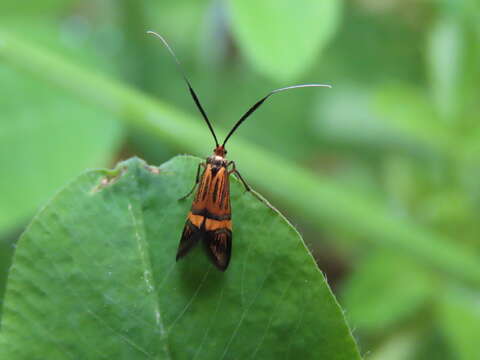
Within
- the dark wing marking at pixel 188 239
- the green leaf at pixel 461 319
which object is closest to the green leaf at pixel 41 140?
the dark wing marking at pixel 188 239

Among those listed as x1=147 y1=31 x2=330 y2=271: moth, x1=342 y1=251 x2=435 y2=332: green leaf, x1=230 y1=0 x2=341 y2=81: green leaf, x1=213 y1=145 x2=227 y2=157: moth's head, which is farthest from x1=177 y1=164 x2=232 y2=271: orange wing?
x1=342 y1=251 x2=435 y2=332: green leaf

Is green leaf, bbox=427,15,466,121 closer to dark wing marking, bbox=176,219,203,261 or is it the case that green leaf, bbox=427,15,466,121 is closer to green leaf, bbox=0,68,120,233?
green leaf, bbox=0,68,120,233

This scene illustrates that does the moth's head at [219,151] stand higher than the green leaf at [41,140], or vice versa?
the moth's head at [219,151]

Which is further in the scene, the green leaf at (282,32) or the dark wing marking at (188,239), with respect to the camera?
the green leaf at (282,32)

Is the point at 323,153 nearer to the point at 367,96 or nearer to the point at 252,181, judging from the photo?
the point at 367,96

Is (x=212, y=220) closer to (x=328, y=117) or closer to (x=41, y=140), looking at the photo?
(x=41, y=140)

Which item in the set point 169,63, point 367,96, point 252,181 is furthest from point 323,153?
point 252,181

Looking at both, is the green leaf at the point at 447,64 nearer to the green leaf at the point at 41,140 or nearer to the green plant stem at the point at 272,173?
the green plant stem at the point at 272,173
